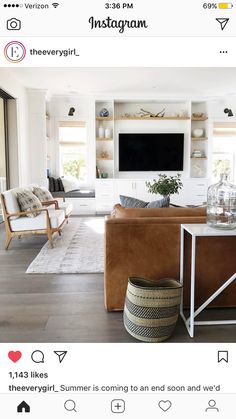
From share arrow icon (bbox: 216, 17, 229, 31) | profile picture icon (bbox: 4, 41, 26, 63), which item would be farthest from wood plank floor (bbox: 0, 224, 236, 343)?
share arrow icon (bbox: 216, 17, 229, 31)

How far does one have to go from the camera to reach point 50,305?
222 cm

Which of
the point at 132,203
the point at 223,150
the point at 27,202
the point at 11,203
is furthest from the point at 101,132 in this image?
the point at 132,203

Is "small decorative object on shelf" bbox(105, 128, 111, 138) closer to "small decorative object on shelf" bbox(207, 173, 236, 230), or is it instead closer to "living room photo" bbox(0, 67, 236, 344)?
"living room photo" bbox(0, 67, 236, 344)

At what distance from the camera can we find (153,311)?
1.71 m

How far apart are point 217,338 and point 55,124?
627 cm

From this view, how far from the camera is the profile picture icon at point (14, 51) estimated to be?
0.96 meters

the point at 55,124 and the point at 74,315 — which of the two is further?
the point at 55,124

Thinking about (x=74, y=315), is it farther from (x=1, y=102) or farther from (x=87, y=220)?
(x=1, y=102)

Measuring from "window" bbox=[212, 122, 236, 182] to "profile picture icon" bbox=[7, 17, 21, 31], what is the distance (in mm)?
6863

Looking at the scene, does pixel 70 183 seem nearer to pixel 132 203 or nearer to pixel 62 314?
pixel 132 203
